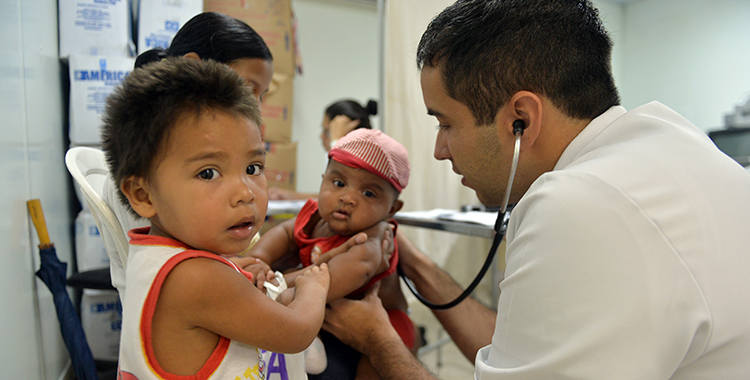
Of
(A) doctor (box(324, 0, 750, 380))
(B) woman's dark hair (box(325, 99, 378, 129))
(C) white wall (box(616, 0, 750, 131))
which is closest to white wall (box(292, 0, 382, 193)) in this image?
(B) woman's dark hair (box(325, 99, 378, 129))

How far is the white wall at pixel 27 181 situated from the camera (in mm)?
1136

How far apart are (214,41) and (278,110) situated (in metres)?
2.17

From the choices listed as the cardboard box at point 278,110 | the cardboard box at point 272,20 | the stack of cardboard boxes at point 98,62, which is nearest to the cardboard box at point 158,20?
the stack of cardboard boxes at point 98,62

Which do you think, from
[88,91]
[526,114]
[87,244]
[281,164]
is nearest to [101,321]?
[87,244]

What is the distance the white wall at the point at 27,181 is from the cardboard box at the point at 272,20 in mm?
1032

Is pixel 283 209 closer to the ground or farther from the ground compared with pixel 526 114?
closer to the ground

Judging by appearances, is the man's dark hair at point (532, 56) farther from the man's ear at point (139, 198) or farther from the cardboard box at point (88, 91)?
the cardboard box at point (88, 91)

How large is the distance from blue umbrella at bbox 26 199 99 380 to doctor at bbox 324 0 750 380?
141 centimetres

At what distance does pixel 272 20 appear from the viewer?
3020 millimetres

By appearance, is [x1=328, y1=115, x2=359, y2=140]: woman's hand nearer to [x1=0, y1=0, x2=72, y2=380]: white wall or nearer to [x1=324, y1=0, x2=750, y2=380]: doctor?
[x1=0, y1=0, x2=72, y2=380]: white wall

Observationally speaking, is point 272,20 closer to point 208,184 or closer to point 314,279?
point 314,279

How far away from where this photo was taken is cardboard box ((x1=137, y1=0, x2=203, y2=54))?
2162 millimetres

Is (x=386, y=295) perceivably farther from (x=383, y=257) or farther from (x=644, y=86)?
(x=644, y=86)

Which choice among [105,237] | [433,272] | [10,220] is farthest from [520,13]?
[10,220]
